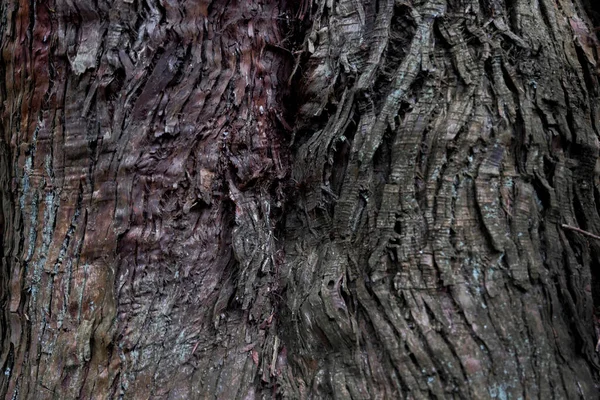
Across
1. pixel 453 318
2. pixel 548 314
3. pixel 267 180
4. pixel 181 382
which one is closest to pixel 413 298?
pixel 453 318

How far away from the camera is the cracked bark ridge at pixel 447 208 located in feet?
5.02

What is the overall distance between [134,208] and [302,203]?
599 mm

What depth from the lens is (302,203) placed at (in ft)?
6.27

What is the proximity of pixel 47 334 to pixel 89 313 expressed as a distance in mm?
174

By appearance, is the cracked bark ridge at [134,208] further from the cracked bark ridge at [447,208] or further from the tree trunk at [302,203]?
the cracked bark ridge at [447,208]

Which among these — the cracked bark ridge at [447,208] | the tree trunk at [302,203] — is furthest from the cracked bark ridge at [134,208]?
the cracked bark ridge at [447,208]

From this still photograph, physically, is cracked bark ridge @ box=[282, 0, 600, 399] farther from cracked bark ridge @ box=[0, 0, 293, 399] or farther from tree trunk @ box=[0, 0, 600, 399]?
cracked bark ridge @ box=[0, 0, 293, 399]

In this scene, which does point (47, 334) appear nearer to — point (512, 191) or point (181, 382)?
point (181, 382)

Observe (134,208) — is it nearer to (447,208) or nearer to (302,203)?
(302,203)

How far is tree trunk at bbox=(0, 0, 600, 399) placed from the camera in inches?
62.6

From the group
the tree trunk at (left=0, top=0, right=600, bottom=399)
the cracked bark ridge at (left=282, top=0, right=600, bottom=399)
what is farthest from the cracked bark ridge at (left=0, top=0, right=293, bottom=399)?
the cracked bark ridge at (left=282, top=0, right=600, bottom=399)

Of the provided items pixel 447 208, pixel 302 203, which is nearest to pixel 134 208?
pixel 302 203

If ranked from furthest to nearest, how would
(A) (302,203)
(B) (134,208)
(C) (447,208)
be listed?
1. (A) (302,203)
2. (B) (134,208)
3. (C) (447,208)

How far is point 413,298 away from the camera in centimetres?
158
